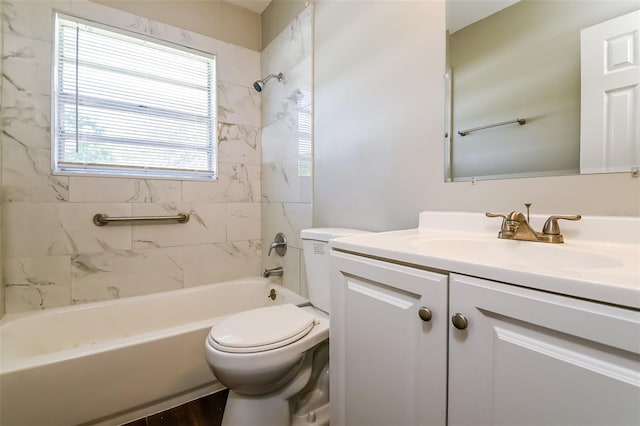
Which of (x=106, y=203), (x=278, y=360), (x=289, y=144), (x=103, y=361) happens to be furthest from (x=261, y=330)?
(x=106, y=203)

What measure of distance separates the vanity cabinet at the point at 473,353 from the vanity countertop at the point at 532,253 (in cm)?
2

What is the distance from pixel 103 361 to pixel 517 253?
5.33 feet

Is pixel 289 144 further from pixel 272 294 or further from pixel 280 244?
pixel 272 294

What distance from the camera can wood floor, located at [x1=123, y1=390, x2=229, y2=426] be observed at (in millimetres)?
1318

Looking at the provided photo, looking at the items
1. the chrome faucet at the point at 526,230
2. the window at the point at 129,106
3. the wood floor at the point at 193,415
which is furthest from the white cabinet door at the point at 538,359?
the window at the point at 129,106

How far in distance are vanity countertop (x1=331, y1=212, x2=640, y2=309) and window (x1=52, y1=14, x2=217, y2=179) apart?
5.41 feet

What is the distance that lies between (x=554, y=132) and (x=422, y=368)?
30.9 inches

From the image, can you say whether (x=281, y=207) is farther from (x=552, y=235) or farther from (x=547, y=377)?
(x=547, y=377)

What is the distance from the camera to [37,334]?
1.54 meters

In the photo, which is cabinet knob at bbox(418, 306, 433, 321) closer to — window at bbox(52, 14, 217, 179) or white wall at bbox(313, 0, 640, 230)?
white wall at bbox(313, 0, 640, 230)

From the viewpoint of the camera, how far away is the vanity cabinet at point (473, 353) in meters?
0.41

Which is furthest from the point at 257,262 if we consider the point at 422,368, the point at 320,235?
the point at 422,368

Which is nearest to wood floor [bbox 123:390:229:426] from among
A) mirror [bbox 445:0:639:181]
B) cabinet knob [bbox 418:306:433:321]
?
cabinet knob [bbox 418:306:433:321]

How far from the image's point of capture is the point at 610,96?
2.49ft
